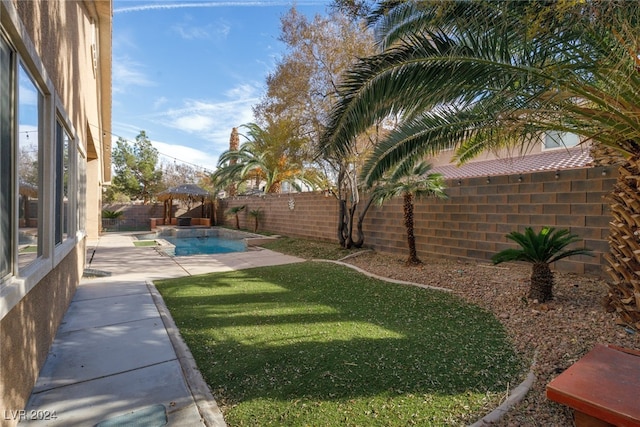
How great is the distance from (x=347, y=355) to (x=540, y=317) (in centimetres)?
271

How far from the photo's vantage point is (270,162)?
50.2 ft

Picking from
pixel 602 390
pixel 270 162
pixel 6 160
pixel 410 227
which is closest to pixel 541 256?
Result: pixel 602 390

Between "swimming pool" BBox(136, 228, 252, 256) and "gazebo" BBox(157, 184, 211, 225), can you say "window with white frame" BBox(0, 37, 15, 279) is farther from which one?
"gazebo" BBox(157, 184, 211, 225)

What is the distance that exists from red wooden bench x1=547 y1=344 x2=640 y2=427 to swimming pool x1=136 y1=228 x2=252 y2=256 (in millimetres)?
13400

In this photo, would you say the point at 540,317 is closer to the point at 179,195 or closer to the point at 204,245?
the point at 204,245

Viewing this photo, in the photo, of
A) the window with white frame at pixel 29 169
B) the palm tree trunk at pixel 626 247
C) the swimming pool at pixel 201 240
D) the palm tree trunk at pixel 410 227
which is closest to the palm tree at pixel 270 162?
the swimming pool at pixel 201 240

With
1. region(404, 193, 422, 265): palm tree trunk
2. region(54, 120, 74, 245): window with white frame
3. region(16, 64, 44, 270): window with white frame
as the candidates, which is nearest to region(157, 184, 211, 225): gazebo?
region(54, 120, 74, 245): window with white frame

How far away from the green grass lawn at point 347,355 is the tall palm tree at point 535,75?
2.06m

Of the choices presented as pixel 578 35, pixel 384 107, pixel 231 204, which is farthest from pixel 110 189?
pixel 578 35

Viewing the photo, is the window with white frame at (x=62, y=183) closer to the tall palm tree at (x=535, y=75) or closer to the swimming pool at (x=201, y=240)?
the tall palm tree at (x=535, y=75)

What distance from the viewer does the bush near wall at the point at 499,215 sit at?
589cm

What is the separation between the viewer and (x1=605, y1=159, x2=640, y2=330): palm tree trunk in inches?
147

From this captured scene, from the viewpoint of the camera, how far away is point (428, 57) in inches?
164

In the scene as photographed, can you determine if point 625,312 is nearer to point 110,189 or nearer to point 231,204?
point 231,204
